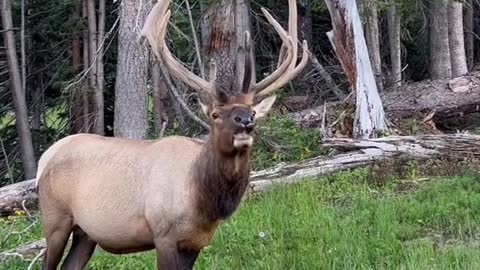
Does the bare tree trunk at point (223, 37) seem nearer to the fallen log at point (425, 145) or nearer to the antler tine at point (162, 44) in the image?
the fallen log at point (425, 145)

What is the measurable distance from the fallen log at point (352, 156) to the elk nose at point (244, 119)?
4.51 meters

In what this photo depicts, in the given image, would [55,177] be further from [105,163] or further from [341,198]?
[341,198]

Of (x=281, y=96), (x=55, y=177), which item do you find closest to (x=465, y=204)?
(x=55, y=177)

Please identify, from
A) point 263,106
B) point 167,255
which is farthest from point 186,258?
point 263,106

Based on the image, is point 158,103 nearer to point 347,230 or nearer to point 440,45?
point 440,45

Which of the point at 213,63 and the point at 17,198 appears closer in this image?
the point at 213,63

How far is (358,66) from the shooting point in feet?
42.2

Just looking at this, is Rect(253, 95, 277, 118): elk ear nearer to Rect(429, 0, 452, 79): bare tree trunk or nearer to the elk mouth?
the elk mouth

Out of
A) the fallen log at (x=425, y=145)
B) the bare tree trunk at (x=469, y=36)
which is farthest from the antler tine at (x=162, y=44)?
the bare tree trunk at (x=469, y=36)

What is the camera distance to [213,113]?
6.12 m


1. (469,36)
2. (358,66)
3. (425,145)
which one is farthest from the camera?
(469,36)

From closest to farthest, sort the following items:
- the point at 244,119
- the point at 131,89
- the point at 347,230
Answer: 1. the point at 244,119
2. the point at 347,230
3. the point at 131,89

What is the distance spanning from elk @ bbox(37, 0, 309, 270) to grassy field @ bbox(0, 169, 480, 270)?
1.07m

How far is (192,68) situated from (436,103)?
3.72 meters
